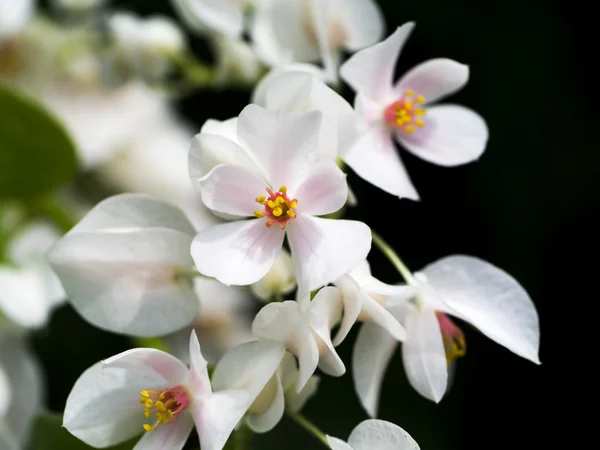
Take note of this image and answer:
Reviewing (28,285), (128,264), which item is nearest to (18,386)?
(28,285)

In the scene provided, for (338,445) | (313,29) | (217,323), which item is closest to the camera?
(338,445)

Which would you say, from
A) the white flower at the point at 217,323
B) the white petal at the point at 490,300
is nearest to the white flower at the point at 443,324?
the white petal at the point at 490,300

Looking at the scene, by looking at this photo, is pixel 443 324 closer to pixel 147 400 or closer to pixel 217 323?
pixel 147 400

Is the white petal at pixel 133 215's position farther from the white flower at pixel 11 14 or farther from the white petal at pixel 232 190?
the white flower at pixel 11 14

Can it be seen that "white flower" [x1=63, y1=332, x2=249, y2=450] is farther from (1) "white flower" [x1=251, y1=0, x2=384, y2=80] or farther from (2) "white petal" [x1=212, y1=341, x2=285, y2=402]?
(1) "white flower" [x1=251, y1=0, x2=384, y2=80]

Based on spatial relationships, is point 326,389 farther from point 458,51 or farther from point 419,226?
point 458,51

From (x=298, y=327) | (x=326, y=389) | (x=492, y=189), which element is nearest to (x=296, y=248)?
(x=298, y=327)
